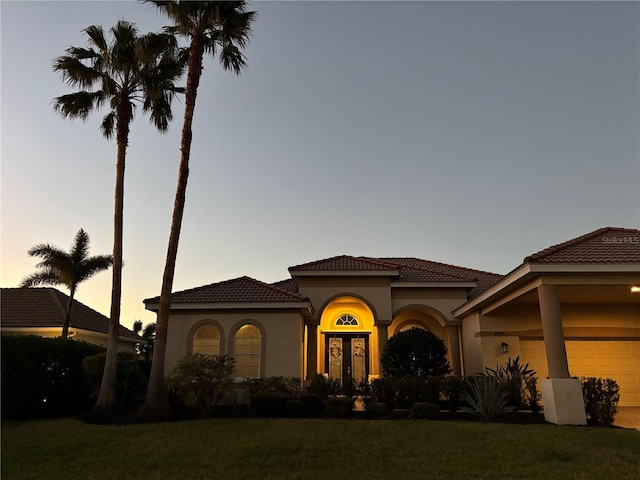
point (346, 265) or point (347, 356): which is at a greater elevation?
point (346, 265)

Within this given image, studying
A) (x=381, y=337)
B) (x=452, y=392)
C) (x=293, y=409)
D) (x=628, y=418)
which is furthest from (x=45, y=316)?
(x=628, y=418)

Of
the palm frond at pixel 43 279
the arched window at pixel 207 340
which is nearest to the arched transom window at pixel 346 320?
the arched window at pixel 207 340

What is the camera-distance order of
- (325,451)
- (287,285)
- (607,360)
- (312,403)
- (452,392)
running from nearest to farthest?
(325,451) < (452,392) < (312,403) < (607,360) < (287,285)

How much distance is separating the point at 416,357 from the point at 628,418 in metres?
6.02

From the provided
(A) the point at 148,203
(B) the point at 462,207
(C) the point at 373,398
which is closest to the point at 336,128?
(B) the point at 462,207

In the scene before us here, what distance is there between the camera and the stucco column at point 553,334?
1038cm

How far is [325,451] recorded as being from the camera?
307 inches

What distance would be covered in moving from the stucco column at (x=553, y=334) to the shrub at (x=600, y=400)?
1.02 m

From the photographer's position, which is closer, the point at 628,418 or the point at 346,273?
the point at 628,418

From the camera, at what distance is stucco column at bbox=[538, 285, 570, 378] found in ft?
34.1

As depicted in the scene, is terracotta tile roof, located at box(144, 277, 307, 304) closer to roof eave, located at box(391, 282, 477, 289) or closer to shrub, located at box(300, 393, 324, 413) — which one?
shrub, located at box(300, 393, 324, 413)

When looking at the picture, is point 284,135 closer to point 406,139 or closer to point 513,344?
point 406,139

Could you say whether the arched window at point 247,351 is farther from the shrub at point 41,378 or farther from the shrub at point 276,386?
the shrub at point 41,378

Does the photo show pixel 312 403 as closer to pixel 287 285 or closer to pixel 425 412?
pixel 425 412
